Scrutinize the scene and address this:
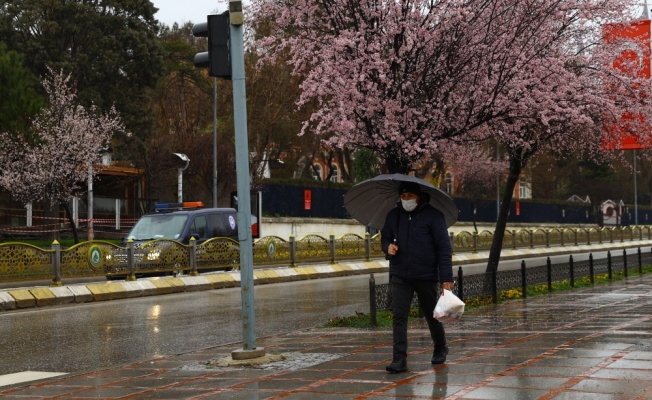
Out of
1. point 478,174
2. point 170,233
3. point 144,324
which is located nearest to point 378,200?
point 144,324

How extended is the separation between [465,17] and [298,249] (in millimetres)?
16770

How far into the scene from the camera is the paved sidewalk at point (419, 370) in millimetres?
7383

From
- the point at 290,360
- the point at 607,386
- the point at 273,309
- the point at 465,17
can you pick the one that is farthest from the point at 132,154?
the point at 607,386

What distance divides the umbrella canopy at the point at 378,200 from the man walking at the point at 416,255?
42 cm

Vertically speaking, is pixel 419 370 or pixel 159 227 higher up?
pixel 159 227

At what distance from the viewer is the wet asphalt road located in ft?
37.3

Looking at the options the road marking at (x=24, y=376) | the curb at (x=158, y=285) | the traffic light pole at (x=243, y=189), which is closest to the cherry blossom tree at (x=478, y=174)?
the curb at (x=158, y=285)

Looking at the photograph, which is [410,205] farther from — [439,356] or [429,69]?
[429,69]

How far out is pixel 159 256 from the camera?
23.8 metres

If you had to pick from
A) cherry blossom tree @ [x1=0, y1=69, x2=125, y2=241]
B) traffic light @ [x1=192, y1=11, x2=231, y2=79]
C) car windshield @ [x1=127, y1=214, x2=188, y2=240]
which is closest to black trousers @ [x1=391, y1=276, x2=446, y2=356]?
traffic light @ [x1=192, y1=11, x2=231, y2=79]

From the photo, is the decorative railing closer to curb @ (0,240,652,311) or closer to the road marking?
curb @ (0,240,652,311)

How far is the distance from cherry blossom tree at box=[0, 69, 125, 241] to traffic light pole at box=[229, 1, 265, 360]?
3328 cm

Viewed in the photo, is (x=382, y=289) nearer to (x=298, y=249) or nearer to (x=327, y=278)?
(x=327, y=278)

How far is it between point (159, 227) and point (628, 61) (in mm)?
13300
